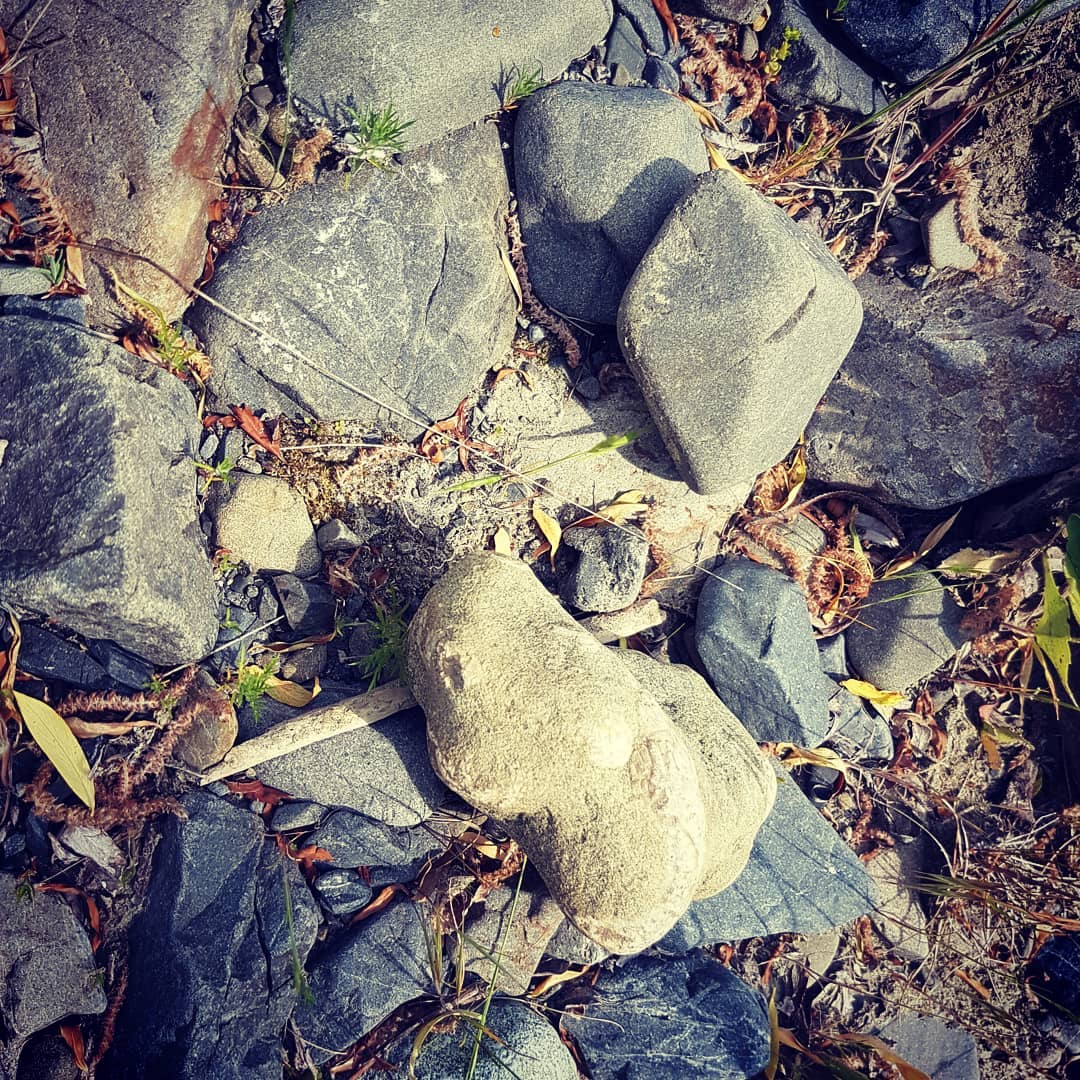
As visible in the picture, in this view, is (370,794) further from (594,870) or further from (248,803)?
(594,870)

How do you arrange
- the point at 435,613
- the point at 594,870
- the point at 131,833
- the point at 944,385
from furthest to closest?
1. the point at 944,385
2. the point at 131,833
3. the point at 435,613
4. the point at 594,870

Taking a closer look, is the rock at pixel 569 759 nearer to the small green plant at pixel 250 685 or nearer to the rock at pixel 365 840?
the rock at pixel 365 840

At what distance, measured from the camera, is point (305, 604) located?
3037 mm

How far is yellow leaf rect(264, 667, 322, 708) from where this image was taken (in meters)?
3.00

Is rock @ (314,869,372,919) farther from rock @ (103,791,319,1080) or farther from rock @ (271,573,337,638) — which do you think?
rock @ (271,573,337,638)

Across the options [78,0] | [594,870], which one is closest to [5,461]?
[78,0]

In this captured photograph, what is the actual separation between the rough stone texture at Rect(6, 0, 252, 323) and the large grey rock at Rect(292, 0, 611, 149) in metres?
0.34

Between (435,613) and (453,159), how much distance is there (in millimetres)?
1917

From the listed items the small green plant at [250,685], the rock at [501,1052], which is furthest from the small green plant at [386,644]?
the rock at [501,1052]

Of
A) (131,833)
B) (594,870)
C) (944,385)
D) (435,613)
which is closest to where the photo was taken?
(594,870)

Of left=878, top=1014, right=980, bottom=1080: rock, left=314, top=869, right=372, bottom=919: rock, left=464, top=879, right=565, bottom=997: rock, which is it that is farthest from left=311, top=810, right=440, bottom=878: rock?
left=878, top=1014, right=980, bottom=1080: rock

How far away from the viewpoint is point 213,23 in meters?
2.69

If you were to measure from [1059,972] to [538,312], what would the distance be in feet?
13.1

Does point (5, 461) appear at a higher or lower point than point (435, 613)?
higher
